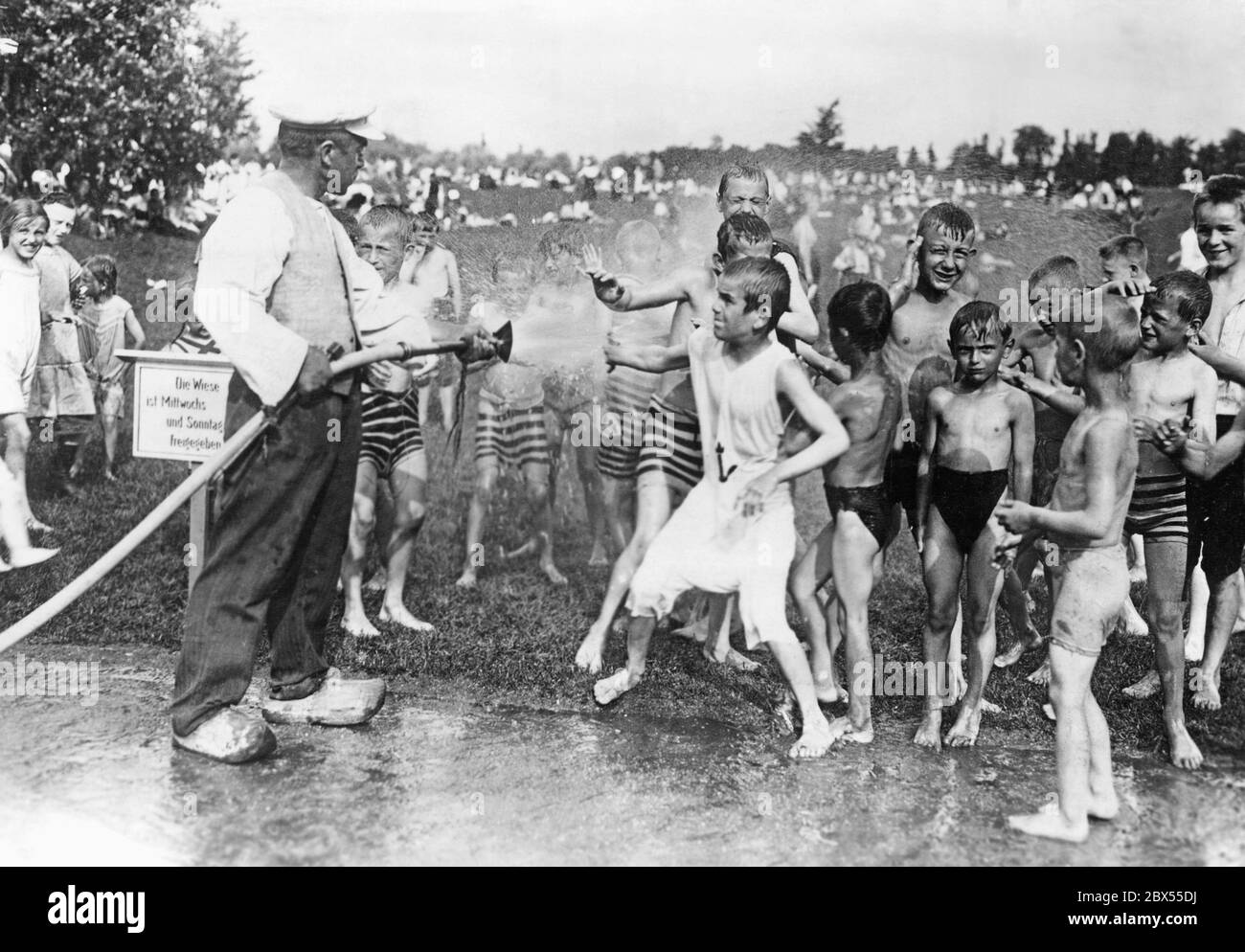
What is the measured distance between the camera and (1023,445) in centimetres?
466

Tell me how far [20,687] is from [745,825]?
3.13 metres

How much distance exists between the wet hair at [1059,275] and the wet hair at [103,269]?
5759mm

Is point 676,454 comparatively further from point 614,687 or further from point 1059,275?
point 1059,275

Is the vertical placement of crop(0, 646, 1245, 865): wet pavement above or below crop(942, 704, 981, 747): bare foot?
below

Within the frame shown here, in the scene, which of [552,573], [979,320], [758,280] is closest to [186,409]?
[552,573]

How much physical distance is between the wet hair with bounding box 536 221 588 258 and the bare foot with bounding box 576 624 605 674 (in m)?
2.26

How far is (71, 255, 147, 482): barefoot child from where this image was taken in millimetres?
7816

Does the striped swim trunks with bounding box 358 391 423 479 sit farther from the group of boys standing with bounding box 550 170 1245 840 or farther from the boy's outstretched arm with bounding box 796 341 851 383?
the boy's outstretched arm with bounding box 796 341 851 383

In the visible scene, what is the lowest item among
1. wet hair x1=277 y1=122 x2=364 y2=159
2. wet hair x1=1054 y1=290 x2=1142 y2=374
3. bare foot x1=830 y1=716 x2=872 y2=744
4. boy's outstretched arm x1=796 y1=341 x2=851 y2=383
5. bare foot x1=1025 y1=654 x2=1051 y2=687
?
bare foot x1=830 y1=716 x2=872 y2=744

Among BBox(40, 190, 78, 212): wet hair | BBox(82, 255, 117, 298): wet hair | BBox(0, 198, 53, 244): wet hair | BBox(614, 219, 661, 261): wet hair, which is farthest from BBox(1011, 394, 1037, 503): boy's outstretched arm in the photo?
BBox(82, 255, 117, 298): wet hair

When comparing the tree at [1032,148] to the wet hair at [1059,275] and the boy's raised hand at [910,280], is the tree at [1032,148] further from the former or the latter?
the boy's raised hand at [910,280]

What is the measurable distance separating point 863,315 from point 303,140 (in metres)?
2.31

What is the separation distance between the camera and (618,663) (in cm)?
555

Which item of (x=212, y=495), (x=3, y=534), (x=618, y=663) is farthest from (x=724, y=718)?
(x=3, y=534)
